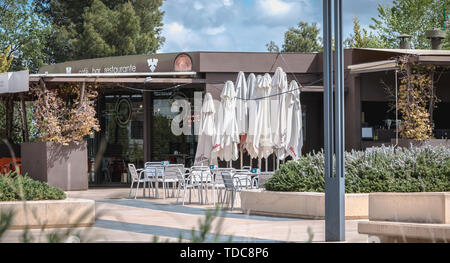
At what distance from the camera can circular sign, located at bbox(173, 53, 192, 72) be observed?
58.0 ft

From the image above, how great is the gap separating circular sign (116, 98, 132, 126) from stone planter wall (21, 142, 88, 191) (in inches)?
109

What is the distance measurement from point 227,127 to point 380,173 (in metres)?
5.42

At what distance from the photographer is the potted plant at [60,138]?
1572 centimetres

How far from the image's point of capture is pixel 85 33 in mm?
33406

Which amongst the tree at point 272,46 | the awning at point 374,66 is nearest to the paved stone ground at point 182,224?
the awning at point 374,66

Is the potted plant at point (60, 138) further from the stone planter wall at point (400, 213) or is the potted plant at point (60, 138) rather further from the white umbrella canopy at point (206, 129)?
the stone planter wall at point (400, 213)

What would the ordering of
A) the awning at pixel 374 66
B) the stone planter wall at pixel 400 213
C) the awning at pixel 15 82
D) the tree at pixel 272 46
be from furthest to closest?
1. the tree at pixel 272 46
2. the awning at pixel 15 82
3. the awning at pixel 374 66
4. the stone planter wall at pixel 400 213

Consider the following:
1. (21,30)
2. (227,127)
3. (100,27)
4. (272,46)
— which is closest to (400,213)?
(227,127)

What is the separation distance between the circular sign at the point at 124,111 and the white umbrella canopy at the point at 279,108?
589 cm

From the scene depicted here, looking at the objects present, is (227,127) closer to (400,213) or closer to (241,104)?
(241,104)

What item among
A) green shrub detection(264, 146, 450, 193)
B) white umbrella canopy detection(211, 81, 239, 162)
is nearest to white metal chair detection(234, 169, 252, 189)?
green shrub detection(264, 146, 450, 193)

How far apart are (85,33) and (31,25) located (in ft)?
10.3

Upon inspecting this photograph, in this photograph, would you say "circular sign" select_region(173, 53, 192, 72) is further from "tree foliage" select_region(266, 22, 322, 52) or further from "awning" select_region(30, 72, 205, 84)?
"tree foliage" select_region(266, 22, 322, 52)

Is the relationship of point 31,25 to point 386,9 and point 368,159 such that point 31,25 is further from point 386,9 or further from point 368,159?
point 368,159
